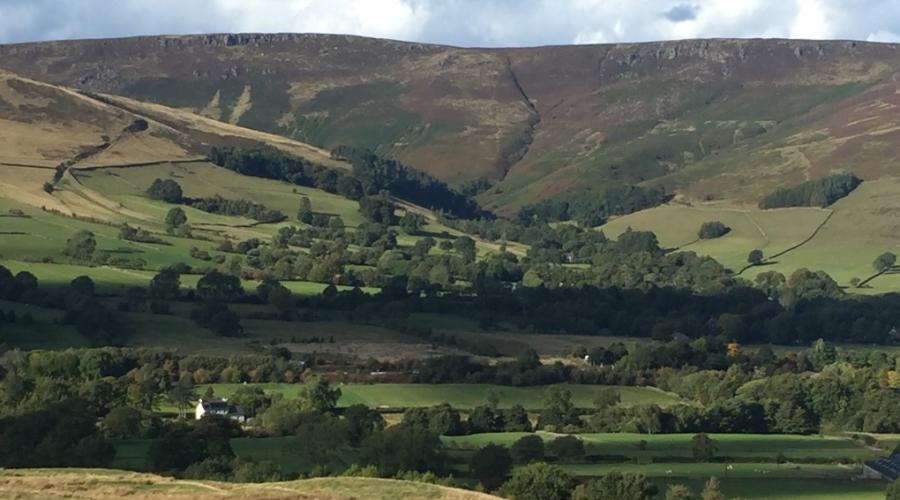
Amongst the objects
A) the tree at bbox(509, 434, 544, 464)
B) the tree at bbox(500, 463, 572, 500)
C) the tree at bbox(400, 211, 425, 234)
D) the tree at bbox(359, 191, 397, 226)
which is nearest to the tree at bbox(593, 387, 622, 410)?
the tree at bbox(509, 434, 544, 464)

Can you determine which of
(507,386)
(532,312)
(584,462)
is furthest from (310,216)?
(584,462)

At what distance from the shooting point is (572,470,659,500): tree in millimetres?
50406

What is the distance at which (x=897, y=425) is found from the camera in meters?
79.1

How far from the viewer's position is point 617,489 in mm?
50906

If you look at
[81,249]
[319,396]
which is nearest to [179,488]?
[319,396]

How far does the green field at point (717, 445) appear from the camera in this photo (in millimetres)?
66812

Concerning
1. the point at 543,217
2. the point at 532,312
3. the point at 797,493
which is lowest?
the point at 797,493

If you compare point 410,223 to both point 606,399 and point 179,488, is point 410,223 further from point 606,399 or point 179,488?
point 179,488

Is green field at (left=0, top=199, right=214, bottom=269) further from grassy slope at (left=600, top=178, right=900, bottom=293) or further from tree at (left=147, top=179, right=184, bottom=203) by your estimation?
grassy slope at (left=600, top=178, right=900, bottom=293)

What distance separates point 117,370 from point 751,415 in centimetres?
3187

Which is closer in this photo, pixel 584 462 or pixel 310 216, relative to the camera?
pixel 584 462

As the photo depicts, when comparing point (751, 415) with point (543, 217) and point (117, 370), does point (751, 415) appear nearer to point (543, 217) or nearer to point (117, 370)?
point (117, 370)

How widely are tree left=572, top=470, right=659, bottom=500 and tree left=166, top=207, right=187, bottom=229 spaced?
89778mm

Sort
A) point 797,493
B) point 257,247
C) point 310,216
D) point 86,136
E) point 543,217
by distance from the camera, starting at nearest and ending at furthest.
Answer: point 797,493 < point 257,247 < point 310,216 < point 86,136 < point 543,217
